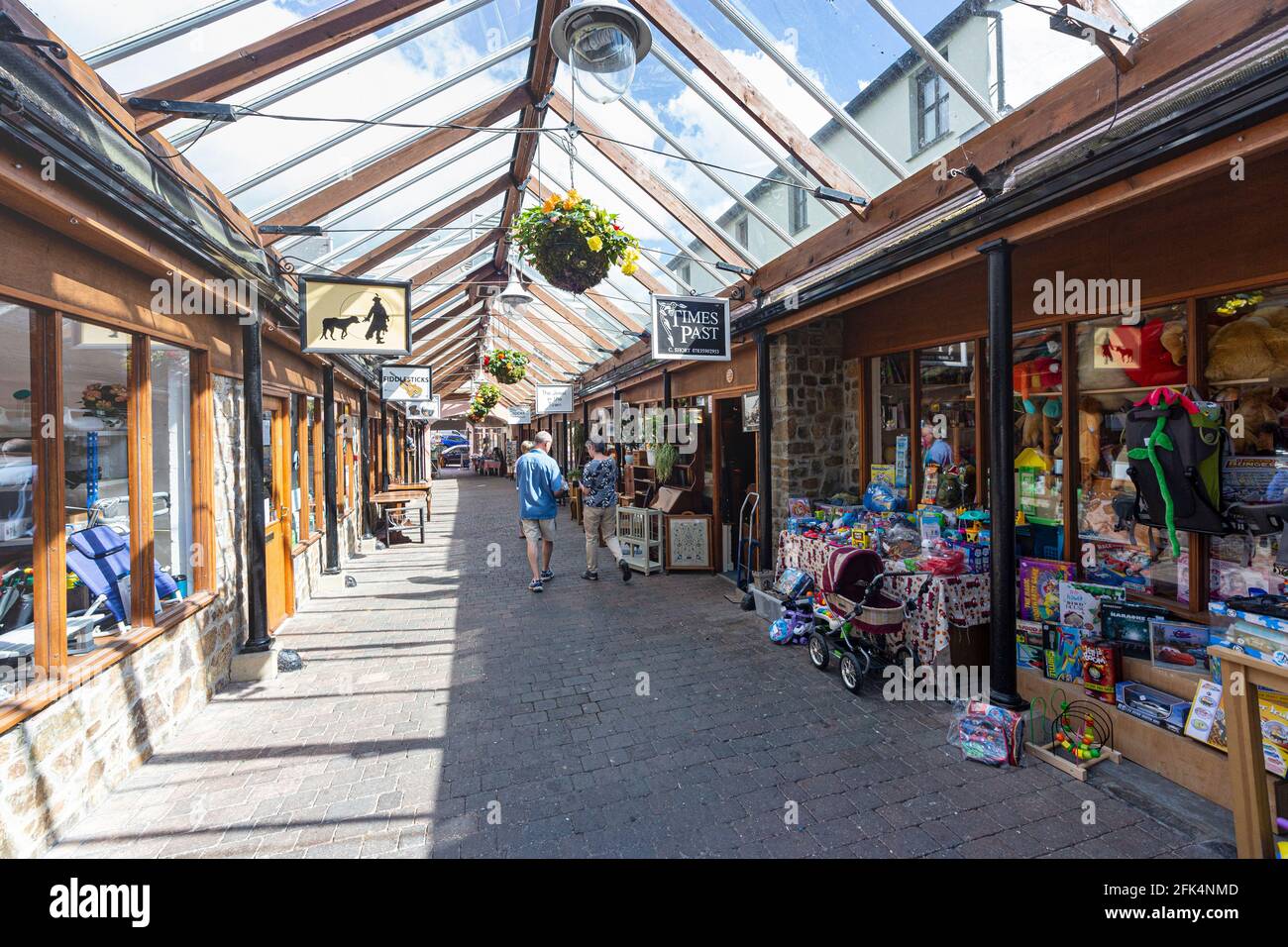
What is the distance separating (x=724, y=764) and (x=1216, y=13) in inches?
171

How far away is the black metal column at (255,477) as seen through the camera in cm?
511

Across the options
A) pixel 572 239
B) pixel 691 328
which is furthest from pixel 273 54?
pixel 691 328

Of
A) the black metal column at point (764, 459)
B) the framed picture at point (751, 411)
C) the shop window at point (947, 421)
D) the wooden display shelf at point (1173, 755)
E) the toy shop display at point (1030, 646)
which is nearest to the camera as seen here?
the wooden display shelf at point (1173, 755)

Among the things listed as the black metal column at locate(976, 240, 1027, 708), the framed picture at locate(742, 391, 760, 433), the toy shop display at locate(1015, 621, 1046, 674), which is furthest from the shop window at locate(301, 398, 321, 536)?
the toy shop display at locate(1015, 621, 1046, 674)

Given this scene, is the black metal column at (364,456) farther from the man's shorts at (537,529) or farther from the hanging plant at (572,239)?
the hanging plant at (572,239)

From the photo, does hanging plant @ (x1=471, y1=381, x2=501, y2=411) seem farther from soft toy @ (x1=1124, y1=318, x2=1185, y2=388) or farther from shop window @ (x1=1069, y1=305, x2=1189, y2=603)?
soft toy @ (x1=1124, y1=318, x2=1185, y2=388)

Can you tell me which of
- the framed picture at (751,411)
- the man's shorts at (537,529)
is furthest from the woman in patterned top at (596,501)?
the framed picture at (751,411)

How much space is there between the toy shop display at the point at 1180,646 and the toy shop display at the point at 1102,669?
187 millimetres

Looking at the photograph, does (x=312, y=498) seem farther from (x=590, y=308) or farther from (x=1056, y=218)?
(x=1056, y=218)

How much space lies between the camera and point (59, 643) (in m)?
3.01

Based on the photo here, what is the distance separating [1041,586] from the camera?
429cm

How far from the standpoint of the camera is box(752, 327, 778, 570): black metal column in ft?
22.2

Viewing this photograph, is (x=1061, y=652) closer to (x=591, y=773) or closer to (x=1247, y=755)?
Answer: (x=1247, y=755)
